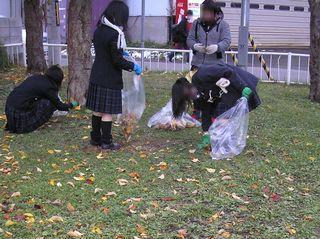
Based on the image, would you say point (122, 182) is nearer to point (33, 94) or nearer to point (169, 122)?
point (169, 122)

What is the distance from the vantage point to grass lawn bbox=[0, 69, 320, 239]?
379 centimetres

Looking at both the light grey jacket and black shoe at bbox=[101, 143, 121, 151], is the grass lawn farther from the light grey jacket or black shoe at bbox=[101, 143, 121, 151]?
the light grey jacket

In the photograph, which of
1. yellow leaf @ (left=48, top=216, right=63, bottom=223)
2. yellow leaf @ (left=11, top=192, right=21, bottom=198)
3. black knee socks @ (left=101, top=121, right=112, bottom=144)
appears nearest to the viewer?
yellow leaf @ (left=48, top=216, right=63, bottom=223)

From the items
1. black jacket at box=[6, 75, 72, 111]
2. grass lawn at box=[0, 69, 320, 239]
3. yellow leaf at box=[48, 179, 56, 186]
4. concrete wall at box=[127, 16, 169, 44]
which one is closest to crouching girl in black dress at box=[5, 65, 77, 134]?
black jacket at box=[6, 75, 72, 111]

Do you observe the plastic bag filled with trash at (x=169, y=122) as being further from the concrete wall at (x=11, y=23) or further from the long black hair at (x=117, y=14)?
the concrete wall at (x=11, y=23)

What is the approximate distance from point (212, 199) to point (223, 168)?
0.81 meters

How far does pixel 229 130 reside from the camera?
17.6ft

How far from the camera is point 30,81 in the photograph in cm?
631

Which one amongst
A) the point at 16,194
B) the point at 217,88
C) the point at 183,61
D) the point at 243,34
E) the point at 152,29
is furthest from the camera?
the point at 152,29

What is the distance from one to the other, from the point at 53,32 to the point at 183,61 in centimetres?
319

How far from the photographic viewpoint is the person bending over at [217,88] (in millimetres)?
5289

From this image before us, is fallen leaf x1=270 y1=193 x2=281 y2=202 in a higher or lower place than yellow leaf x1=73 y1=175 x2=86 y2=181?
lower

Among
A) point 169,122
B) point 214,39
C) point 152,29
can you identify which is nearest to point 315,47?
point 214,39

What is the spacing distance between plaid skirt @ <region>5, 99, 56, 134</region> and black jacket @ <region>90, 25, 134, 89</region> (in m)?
1.21
